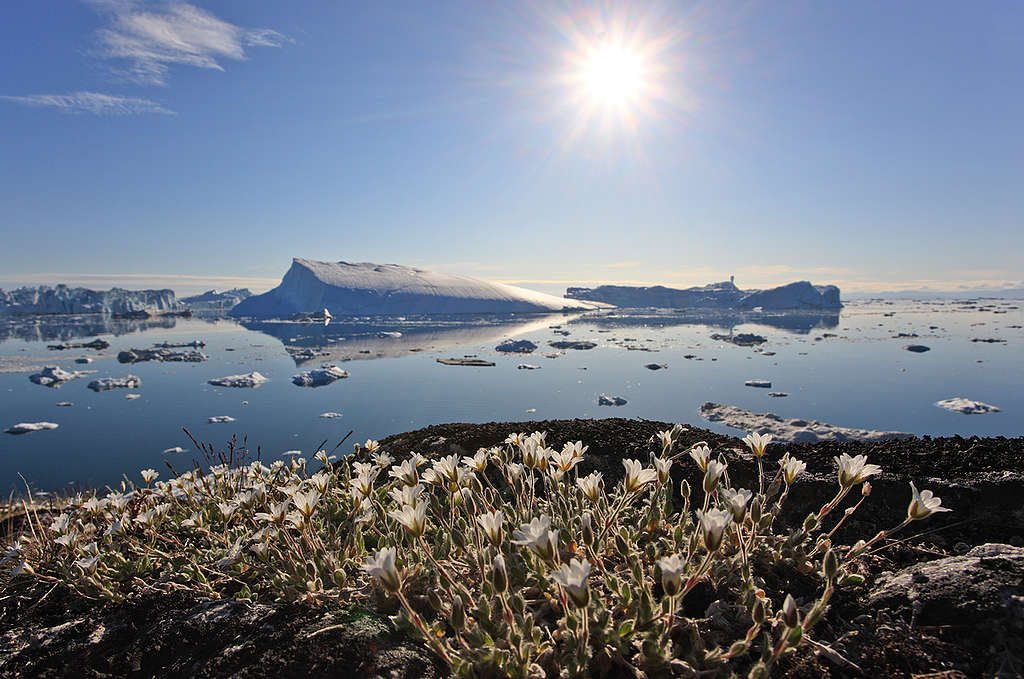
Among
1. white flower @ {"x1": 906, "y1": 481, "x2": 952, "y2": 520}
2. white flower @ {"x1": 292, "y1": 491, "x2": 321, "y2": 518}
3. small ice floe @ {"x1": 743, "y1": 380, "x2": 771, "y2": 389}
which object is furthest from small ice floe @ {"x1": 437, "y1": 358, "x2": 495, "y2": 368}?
white flower @ {"x1": 906, "y1": 481, "x2": 952, "y2": 520}

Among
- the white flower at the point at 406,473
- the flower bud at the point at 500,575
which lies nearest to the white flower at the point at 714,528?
the flower bud at the point at 500,575

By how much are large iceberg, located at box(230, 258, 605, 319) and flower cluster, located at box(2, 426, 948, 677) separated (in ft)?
210

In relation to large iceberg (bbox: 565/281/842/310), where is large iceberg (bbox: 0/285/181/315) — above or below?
below

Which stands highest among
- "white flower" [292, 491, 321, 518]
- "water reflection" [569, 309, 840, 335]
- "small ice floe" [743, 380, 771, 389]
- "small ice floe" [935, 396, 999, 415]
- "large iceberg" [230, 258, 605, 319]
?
"large iceberg" [230, 258, 605, 319]

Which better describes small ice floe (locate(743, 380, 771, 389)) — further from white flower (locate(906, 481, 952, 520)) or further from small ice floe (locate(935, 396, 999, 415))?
white flower (locate(906, 481, 952, 520))

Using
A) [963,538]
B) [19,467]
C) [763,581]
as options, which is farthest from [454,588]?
[19,467]

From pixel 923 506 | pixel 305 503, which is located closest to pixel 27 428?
pixel 305 503

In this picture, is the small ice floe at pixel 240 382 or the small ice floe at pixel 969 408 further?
the small ice floe at pixel 240 382

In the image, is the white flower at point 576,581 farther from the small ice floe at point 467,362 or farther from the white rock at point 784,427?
the small ice floe at point 467,362

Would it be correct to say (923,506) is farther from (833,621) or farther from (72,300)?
(72,300)

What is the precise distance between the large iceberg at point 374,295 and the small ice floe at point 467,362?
43292 millimetres

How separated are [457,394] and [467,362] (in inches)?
280

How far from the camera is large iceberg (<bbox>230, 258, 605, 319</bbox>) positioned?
63812 millimetres

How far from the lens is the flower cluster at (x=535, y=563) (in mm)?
1378
